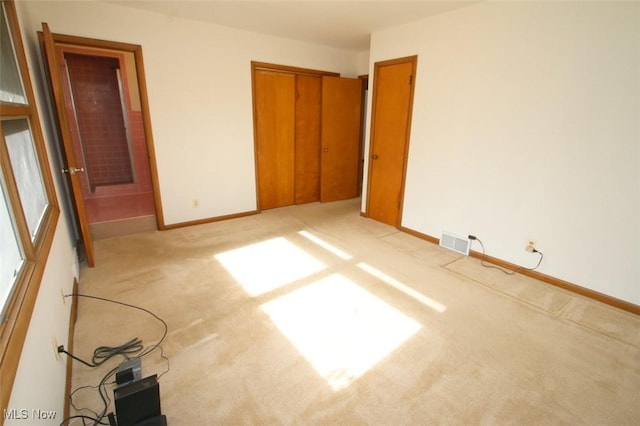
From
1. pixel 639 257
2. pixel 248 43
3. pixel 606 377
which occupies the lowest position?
pixel 606 377

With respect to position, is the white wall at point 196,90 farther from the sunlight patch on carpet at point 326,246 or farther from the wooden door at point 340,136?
the sunlight patch on carpet at point 326,246

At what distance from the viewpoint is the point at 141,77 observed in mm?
3320

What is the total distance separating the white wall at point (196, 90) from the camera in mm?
3074

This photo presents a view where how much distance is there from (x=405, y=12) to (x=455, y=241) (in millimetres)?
2412

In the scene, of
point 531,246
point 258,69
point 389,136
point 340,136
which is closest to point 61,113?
point 258,69

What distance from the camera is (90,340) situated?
1.94 meters

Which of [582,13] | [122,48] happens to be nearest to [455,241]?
[582,13]

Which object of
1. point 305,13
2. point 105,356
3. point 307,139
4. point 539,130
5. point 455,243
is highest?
point 305,13

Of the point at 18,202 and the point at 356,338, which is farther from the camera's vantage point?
the point at 356,338

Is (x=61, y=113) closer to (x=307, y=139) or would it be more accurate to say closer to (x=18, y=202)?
(x=18, y=202)

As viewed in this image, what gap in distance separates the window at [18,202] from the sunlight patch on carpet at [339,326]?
1.33 metres

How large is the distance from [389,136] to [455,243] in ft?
5.09

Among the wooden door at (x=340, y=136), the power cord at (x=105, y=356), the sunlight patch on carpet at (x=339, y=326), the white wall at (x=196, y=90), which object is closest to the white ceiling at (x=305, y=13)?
the white wall at (x=196, y=90)

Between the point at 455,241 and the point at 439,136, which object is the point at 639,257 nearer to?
the point at 455,241
